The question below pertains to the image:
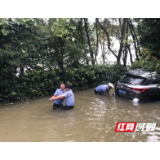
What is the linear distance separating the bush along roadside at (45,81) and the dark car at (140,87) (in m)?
3.60

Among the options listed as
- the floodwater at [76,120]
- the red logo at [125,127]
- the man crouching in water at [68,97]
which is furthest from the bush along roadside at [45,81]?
the red logo at [125,127]

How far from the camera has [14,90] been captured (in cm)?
746

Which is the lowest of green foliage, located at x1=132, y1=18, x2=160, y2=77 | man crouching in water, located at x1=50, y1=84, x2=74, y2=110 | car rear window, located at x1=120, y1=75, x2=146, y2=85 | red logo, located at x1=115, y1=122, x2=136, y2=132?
red logo, located at x1=115, y1=122, x2=136, y2=132

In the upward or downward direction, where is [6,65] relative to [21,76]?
upward

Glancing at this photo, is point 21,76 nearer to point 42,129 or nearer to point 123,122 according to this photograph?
point 42,129

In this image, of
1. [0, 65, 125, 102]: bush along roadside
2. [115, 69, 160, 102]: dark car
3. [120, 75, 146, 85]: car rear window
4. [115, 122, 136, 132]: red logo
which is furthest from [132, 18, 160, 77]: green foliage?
[0, 65, 125, 102]: bush along roadside

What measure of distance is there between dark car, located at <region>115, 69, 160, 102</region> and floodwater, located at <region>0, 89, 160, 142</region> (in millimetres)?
335

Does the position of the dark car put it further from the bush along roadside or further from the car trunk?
the bush along roadside

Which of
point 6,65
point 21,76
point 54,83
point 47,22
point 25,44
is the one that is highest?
point 47,22

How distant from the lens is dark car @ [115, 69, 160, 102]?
255 inches

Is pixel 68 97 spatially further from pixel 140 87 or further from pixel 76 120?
pixel 140 87

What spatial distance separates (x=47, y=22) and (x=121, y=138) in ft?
27.5

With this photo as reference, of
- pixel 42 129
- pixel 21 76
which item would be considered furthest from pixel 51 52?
pixel 42 129

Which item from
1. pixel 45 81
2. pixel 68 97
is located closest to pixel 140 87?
pixel 68 97
